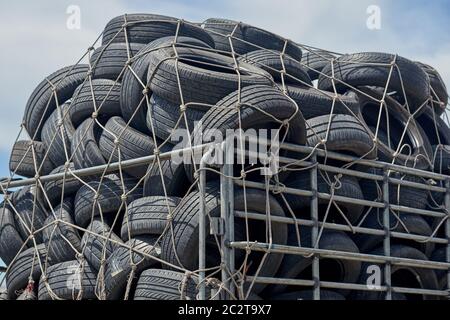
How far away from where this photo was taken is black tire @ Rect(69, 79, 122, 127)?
1011 centimetres

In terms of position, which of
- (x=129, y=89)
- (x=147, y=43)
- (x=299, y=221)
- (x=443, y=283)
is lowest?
(x=443, y=283)

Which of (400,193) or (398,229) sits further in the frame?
(400,193)

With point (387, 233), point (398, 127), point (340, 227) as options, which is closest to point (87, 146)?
point (340, 227)

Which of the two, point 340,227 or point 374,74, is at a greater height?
point 374,74

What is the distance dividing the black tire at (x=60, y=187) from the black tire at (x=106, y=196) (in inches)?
13.3

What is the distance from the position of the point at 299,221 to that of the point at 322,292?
774 mm

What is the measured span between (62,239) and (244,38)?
135 inches

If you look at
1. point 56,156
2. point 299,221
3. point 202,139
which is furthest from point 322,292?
point 56,156

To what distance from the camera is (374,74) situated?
10594 mm

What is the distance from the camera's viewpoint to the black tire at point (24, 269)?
9.77 m

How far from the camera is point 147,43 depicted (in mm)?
10484

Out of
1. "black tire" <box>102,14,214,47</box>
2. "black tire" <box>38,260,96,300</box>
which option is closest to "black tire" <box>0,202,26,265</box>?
"black tire" <box>38,260,96,300</box>

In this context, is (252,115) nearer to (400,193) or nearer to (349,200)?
(349,200)
